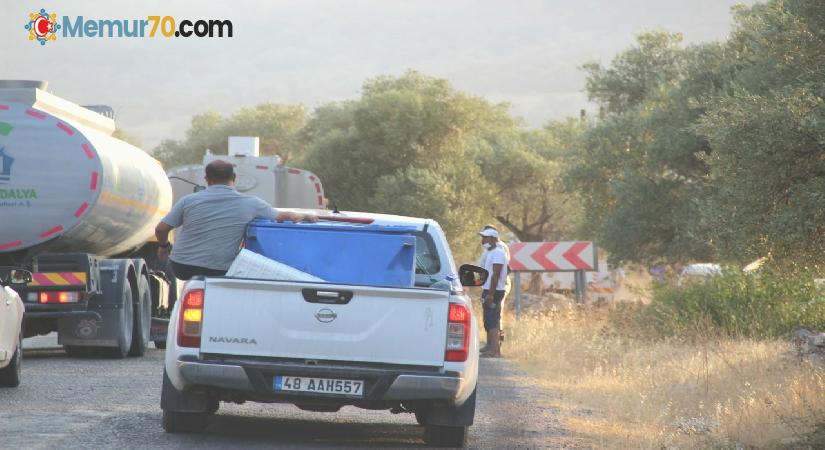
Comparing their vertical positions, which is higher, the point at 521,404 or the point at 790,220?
the point at 790,220

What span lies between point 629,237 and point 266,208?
21.1 meters

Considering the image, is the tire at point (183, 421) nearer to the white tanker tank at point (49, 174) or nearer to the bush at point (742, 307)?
the white tanker tank at point (49, 174)

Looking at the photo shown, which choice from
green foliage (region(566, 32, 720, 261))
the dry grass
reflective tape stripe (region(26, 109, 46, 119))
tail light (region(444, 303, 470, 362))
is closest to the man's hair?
tail light (region(444, 303, 470, 362))

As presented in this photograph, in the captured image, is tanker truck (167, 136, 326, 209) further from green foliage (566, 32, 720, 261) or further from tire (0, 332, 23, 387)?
tire (0, 332, 23, 387)

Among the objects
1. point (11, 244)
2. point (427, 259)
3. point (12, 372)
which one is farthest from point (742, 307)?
point (12, 372)

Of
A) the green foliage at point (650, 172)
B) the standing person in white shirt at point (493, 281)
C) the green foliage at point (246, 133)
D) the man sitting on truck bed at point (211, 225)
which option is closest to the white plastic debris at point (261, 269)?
the man sitting on truck bed at point (211, 225)

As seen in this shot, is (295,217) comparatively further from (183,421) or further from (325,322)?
(183,421)

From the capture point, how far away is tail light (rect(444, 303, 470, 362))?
9742 mm

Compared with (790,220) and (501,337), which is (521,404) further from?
(501,337)

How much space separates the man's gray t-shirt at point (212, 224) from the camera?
10.9m

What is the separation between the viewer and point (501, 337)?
22.4 m

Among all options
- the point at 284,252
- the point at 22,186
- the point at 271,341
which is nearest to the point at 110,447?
the point at 271,341

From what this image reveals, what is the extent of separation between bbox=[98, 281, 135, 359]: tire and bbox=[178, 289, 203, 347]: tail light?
29.6ft

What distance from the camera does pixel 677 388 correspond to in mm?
14320
